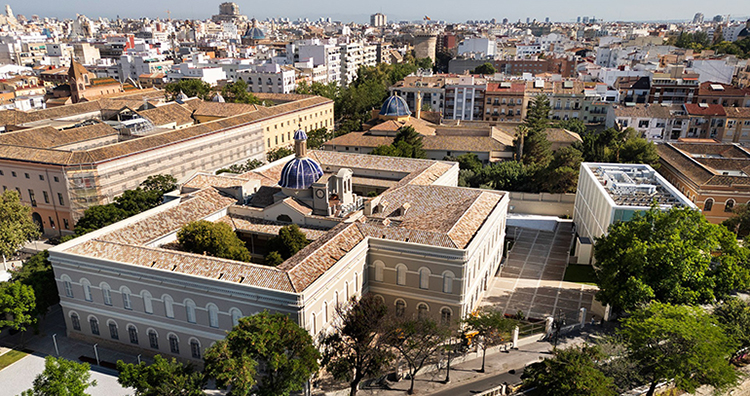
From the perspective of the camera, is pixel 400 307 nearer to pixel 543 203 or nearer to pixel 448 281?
pixel 448 281

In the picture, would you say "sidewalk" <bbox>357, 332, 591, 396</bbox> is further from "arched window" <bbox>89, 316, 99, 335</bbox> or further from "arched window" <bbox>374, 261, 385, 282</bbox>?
"arched window" <bbox>89, 316, 99, 335</bbox>

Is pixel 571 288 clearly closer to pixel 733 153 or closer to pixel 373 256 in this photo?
pixel 373 256

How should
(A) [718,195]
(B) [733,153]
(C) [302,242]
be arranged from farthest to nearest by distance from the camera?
(B) [733,153], (A) [718,195], (C) [302,242]

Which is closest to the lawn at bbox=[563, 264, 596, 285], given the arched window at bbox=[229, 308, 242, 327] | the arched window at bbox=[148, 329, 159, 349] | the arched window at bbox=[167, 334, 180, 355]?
the arched window at bbox=[229, 308, 242, 327]

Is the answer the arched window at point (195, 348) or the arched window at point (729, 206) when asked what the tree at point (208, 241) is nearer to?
the arched window at point (195, 348)

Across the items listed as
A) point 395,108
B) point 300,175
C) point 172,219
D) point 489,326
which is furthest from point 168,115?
point 489,326

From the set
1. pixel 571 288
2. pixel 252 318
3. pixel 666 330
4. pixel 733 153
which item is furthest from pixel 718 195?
pixel 252 318
